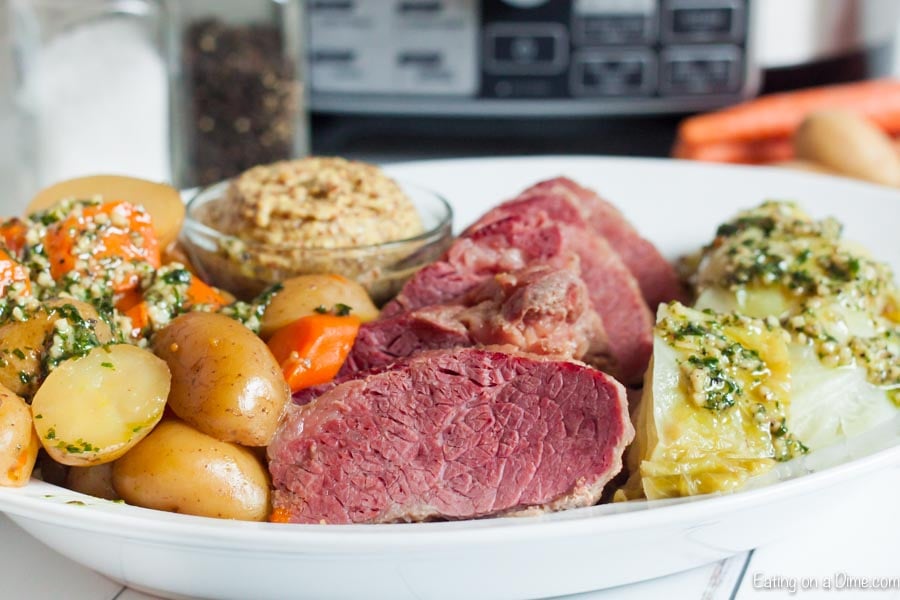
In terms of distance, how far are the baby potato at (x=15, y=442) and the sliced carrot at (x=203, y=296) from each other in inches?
18.3

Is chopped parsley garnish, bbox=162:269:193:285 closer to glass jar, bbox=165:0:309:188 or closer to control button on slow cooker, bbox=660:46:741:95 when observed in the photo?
glass jar, bbox=165:0:309:188

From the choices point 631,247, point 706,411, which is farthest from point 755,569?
point 631,247

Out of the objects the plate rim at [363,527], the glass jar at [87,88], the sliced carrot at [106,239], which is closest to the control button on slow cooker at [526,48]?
the glass jar at [87,88]

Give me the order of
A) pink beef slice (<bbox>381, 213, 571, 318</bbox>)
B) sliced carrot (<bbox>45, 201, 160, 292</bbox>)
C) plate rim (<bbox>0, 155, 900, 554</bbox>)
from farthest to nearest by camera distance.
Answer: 1. pink beef slice (<bbox>381, 213, 571, 318</bbox>)
2. sliced carrot (<bbox>45, 201, 160, 292</bbox>)
3. plate rim (<bbox>0, 155, 900, 554</bbox>)

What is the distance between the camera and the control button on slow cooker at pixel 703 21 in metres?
4.07

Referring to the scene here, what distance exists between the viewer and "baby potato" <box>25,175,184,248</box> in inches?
91.3

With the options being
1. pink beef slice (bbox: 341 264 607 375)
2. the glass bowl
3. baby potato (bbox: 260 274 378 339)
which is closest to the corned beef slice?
the glass bowl

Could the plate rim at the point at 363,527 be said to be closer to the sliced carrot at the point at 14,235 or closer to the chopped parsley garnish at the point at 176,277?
the chopped parsley garnish at the point at 176,277

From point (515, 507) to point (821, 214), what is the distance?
1.74m

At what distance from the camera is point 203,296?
2125 mm

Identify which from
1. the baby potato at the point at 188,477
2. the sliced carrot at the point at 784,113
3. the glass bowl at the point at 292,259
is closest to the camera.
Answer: the baby potato at the point at 188,477

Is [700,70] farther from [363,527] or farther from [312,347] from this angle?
[363,527]

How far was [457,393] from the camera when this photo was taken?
1.83 metres

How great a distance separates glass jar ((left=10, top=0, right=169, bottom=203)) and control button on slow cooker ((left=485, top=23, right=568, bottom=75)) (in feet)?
→ 4.18
